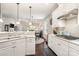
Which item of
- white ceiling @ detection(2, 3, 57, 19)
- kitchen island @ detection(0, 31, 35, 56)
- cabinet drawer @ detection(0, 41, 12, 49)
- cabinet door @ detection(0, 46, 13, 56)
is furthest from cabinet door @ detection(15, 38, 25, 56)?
white ceiling @ detection(2, 3, 57, 19)

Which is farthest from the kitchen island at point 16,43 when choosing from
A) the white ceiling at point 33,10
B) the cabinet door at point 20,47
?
the white ceiling at point 33,10

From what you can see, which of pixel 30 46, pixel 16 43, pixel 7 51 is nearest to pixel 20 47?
pixel 16 43

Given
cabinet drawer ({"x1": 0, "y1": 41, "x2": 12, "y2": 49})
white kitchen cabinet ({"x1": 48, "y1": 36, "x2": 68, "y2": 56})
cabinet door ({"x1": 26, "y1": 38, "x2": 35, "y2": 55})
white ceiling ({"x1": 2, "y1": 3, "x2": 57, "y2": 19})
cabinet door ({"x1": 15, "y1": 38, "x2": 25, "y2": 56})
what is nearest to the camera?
cabinet drawer ({"x1": 0, "y1": 41, "x2": 12, "y2": 49})

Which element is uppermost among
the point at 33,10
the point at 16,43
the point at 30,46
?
the point at 33,10

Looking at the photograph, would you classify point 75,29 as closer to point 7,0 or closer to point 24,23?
point 24,23

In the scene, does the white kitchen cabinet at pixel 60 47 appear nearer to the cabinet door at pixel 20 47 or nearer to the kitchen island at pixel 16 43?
the kitchen island at pixel 16 43

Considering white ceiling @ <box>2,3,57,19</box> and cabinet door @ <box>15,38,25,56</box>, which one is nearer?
cabinet door @ <box>15,38,25,56</box>

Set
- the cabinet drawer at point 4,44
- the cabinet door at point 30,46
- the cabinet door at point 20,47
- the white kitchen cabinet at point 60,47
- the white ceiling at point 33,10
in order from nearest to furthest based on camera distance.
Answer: the cabinet drawer at point 4,44, the white kitchen cabinet at point 60,47, the cabinet door at point 20,47, the cabinet door at point 30,46, the white ceiling at point 33,10

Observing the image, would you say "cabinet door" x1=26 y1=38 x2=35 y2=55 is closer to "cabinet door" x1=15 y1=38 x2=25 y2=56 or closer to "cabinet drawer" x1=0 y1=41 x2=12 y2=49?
"cabinet door" x1=15 y1=38 x2=25 y2=56

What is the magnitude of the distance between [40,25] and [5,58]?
8.99 feet

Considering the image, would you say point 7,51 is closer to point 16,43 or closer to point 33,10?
point 16,43

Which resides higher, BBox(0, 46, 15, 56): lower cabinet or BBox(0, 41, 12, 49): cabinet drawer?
BBox(0, 41, 12, 49): cabinet drawer

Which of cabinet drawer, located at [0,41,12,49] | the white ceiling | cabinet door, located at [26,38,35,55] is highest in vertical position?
the white ceiling

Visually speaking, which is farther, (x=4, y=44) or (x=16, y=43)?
(x=16, y=43)
